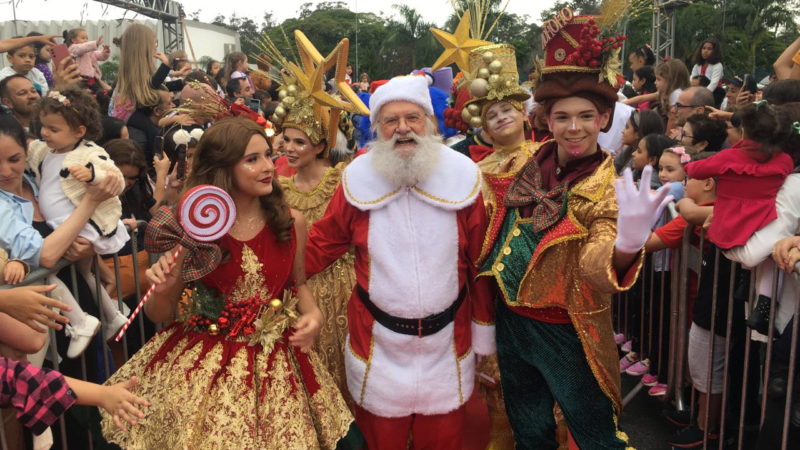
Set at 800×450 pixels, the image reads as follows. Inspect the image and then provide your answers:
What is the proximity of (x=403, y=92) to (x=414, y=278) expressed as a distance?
0.88 m

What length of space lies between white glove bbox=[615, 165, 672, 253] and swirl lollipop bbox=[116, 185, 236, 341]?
1547 millimetres

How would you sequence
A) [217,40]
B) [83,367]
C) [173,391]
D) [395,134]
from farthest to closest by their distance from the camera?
[217,40] → [83,367] → [395,134] → [173,391]

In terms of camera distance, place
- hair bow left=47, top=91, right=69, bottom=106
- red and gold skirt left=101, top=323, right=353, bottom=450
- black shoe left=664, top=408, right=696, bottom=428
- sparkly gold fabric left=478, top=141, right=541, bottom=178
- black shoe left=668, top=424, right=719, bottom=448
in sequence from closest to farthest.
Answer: red and gold skirt left=101, top=323, right=353, bottom=450, sparkly gold fabric left=478, top=141, right=541, bottom=178, hair bow left=47, top=91, right=69, bottom=106, black shoe left=668, top=424, right=719, bottom=448, black shoe left=664, top=408, right=696, bottom=428

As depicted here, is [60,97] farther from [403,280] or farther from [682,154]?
[682,154]

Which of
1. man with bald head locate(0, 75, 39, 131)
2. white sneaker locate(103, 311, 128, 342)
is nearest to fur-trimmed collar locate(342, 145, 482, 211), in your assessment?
white sneaker locate(103, 311, 128, 342)

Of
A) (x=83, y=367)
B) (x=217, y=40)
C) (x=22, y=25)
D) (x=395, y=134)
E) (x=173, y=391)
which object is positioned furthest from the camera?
(x=217, y=40)

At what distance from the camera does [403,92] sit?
302cm

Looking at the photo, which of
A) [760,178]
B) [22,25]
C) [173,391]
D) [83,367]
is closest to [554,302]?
[760,178]

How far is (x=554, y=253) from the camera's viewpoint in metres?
2.78

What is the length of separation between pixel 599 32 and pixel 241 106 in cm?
172

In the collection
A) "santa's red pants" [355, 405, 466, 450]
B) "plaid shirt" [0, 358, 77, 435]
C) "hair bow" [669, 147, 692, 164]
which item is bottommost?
"santa's red pants" [355, 405, 466, 450]

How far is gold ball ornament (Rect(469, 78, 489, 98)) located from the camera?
3920mm

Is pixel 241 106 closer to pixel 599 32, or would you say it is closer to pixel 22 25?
pixel 599 32

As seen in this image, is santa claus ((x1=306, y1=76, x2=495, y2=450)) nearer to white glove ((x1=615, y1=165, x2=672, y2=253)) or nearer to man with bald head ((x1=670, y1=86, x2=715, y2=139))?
white glove ((x1=615, y1=165, x2=672, y2=253))
